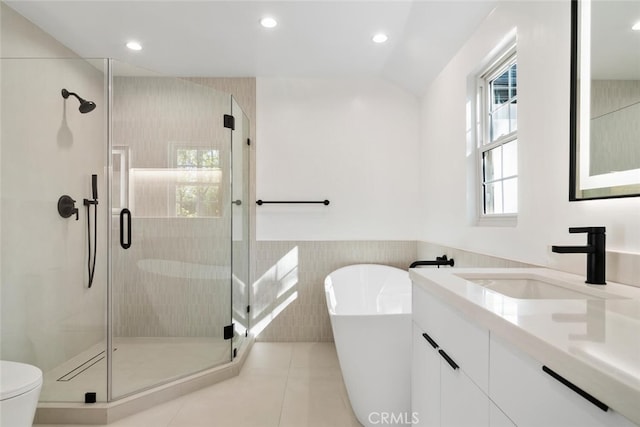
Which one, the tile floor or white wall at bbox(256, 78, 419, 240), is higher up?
white wall at bbox(256, 78, 419, 240)

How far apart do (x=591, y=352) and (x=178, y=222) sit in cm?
237

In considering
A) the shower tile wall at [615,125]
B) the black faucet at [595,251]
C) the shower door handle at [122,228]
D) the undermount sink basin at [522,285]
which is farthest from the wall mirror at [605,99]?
the shower door handle at [122,228]

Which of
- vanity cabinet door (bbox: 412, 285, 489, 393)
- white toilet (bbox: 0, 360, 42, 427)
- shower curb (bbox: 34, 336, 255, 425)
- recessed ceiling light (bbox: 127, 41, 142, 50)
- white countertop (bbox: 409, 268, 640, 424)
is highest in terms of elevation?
recessed ceiling light (bbox: 127, 41, 142, 50)

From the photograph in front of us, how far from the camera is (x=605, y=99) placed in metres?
1.15

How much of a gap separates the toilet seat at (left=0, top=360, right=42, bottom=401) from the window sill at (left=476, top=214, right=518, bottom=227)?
8.09 ft

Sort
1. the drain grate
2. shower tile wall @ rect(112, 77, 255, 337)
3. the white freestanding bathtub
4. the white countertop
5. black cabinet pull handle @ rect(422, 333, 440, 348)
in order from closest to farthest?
the white countertop → black cabinet pull handle @ rect(422, 333, 440, 348) → the white freestanding bathtub → the drain grate → shower tile wall @ rect(112, 77, 255, 337)

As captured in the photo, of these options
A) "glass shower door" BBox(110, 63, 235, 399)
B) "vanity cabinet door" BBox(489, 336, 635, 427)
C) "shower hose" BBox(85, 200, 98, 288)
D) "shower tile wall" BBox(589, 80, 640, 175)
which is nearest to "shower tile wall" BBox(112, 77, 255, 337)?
"glass shower door" BBox(110, 63, 235, 399)

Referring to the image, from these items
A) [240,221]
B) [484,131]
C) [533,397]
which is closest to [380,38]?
[484,131]

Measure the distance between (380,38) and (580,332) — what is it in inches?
98.8

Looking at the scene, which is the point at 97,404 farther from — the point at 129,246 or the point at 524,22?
the point at 524,22

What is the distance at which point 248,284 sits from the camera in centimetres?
325

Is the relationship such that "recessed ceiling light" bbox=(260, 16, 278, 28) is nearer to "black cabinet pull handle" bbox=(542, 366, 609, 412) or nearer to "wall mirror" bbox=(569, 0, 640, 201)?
"wall mirror" bbox=(569, 0, 640, 201)

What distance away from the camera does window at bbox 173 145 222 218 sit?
2.43 m

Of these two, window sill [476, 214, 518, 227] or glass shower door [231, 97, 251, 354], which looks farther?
glass shower door [231, 97, 251, 354]
